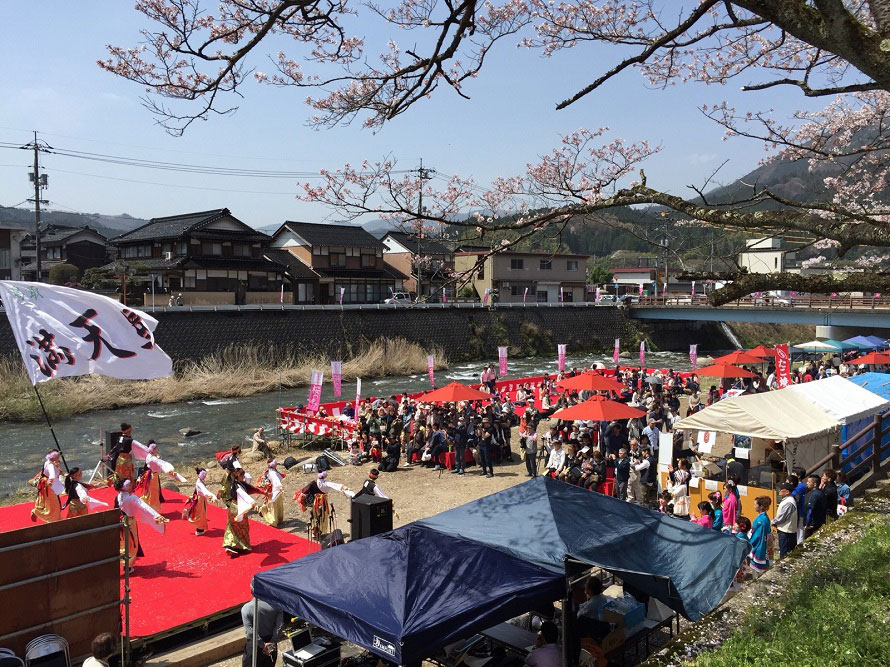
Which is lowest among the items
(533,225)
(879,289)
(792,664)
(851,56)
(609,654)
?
(609,654)

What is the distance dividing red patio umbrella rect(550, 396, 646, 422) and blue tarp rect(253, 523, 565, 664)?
25.0ft

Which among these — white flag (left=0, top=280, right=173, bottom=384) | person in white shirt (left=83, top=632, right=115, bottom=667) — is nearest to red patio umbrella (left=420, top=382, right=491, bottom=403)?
white flag (left=0, top=280, right=173, bottom=384)

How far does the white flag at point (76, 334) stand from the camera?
261 inches

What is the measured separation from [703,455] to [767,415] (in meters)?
3.66

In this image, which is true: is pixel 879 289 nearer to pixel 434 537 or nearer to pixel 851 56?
pixel 851 56

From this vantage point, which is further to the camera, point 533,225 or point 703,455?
point 703,455

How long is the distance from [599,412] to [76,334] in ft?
29.7

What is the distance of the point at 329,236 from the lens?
46531mm

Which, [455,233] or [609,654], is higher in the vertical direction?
[455,233]

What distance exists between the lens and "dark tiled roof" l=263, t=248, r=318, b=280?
43.1 meters

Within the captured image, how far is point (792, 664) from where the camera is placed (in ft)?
11.0

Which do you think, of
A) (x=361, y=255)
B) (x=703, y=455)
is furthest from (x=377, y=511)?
(x=361, y=255)

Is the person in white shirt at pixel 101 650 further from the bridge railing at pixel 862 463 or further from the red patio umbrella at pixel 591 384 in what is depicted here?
the red patio umbrella at pixel 591 384

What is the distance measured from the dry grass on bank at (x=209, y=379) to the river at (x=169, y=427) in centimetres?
55
